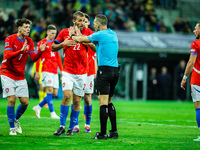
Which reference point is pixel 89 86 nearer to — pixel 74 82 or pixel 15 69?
pixel 74 82

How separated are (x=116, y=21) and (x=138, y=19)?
7.73ft

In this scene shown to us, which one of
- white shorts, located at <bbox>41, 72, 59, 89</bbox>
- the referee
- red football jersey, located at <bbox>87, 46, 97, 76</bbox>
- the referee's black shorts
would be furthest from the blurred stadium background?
the referee's black shorts

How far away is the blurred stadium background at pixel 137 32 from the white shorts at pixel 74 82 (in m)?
16.2

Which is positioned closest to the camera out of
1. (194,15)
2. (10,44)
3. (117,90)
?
(10,44)

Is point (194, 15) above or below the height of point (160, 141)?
above

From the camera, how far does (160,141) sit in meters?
7.99

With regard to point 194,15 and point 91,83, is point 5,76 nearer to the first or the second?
point 91,83

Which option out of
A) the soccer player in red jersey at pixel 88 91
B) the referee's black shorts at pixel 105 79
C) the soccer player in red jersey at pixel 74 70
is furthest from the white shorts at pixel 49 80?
the referee's black shorts at pixel 105 79

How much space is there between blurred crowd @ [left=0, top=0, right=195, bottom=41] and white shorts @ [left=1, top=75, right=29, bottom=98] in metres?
15.6

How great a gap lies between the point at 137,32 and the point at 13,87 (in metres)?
19.5

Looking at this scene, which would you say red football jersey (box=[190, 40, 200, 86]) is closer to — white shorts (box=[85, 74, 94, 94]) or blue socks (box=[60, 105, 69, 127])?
white shorts (box=[85, 74, 94, 94])

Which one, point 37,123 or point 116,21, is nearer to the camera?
point 37,123

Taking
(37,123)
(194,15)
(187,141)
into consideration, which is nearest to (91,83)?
(37,123)

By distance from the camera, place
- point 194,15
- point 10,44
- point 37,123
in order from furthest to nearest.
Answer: point 194,15 → point 37,123 → point 10,44
